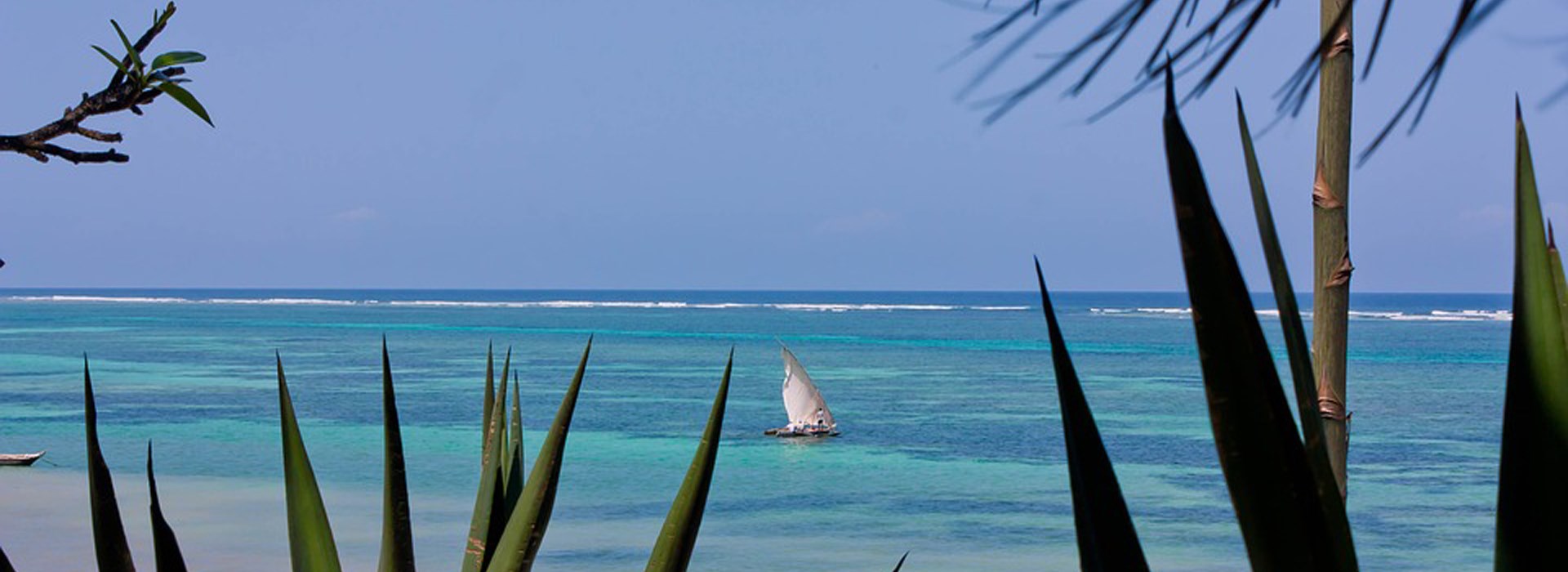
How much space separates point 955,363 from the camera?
33.0 meters

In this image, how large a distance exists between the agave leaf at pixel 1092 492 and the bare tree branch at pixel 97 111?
594mm

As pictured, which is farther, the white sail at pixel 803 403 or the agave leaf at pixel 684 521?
the white sail at pixel 803 403

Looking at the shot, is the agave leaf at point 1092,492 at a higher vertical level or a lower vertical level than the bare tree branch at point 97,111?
lower

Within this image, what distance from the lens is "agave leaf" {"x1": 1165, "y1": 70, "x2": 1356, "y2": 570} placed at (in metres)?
0.40

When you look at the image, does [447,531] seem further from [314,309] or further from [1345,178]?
[314,309]

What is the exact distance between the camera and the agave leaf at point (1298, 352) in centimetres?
46

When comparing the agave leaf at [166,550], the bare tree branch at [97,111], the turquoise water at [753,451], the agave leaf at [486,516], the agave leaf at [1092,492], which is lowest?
the turquoise water at [753,451]

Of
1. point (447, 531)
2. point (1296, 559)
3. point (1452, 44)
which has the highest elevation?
point (1452, 44)

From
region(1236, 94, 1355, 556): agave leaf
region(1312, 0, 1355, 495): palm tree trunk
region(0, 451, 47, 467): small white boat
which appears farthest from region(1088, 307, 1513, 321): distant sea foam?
region(1236, 94, 1355, 556): agave leaf

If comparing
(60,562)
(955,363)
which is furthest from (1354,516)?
(955,363)

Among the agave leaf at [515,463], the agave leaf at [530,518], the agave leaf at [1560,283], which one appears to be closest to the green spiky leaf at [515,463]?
the agave leaf at [515,463]

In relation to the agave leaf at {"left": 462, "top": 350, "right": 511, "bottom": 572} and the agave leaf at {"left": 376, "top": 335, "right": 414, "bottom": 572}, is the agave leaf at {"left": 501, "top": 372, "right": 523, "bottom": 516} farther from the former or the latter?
the agave leaf at {"left": 376, "top": 335, "right": 414, "bottom": 572}

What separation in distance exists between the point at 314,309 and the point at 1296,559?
8235cm

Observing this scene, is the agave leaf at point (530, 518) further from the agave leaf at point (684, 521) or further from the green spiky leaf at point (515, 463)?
the green spiky leaf at point (515, 463)
